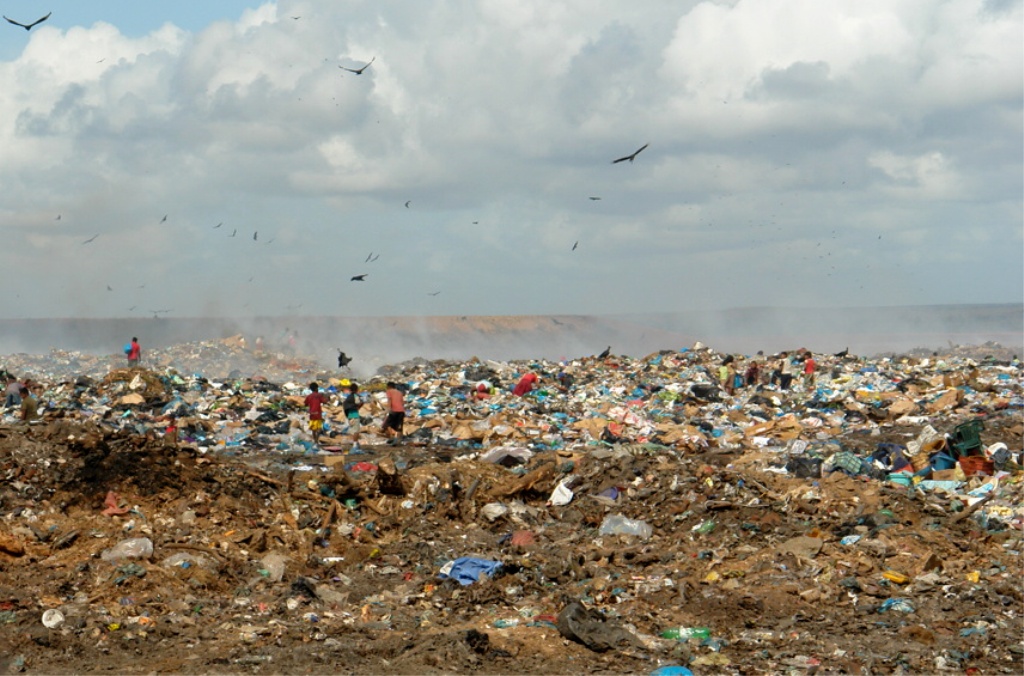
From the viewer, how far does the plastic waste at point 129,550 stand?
8594 millimetres

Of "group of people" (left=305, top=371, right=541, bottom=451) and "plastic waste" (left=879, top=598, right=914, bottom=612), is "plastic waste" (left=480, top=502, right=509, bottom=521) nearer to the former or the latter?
"plastic waste" (left=879, top=598, right=914, bottom=612)

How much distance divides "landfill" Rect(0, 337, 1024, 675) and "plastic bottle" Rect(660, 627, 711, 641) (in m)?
0.03

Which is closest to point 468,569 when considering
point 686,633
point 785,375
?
point 686,633

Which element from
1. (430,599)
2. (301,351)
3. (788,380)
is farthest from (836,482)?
(301,351)

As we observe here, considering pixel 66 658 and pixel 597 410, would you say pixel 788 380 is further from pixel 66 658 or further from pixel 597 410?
pixel 66 658

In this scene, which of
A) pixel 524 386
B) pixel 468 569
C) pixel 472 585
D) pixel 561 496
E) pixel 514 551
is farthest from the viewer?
pixel 524 386

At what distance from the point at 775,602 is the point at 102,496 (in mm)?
6275

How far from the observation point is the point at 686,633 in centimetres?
760

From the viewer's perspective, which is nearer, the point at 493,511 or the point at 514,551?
the point at 514,551

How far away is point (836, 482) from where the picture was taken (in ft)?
36.1

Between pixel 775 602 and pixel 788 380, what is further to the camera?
pixel 788 380

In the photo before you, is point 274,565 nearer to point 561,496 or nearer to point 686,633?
point 561,496

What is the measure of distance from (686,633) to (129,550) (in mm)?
4602

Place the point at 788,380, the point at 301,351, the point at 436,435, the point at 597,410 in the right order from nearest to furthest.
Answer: the point at 436,435
the point at 597,410
the point at 788,380
the point at 301,351
